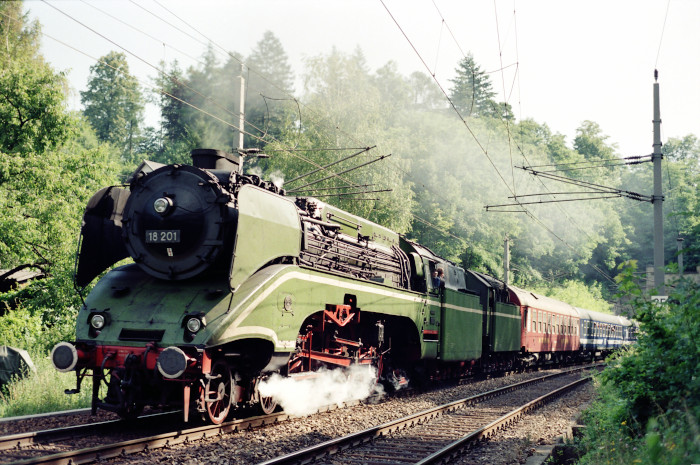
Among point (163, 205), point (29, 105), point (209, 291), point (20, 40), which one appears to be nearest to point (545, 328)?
point (29, 105)

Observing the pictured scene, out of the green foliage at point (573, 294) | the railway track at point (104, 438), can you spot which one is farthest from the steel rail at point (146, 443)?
the green foliage at point (573, 294)

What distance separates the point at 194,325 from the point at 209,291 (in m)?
0.62

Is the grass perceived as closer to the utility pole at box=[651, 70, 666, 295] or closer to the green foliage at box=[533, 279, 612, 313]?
the utility pole at box=[651, 70, 666, 295]

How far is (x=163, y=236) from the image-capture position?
7.90m

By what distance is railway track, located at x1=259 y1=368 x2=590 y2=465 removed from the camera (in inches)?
273

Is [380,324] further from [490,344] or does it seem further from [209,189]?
[490,344]

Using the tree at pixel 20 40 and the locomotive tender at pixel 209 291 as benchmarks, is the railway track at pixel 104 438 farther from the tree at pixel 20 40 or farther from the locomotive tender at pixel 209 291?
the tree at pixel 20 40

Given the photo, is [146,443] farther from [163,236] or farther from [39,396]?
[39,396]

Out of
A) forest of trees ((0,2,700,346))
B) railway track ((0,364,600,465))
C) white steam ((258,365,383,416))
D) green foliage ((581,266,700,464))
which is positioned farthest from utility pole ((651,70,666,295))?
railway track ((0,364,600,465))

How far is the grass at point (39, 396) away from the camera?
916 centimetres

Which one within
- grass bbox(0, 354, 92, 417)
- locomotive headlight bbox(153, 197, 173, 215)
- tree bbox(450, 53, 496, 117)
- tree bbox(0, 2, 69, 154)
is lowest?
grass bbox(0, 354, 92, 417)

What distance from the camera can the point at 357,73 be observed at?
3284 centimetres

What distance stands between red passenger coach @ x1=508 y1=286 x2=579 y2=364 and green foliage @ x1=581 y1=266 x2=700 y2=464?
15.2 meters

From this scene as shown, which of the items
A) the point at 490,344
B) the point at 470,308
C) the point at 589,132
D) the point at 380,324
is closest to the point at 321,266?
the point at 380,324
